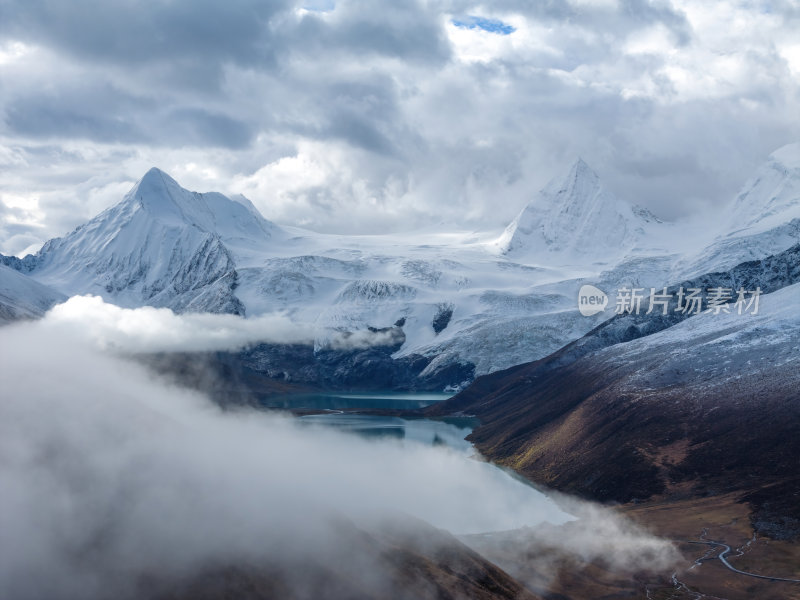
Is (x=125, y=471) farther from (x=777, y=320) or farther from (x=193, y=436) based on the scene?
(x=777, y=320)

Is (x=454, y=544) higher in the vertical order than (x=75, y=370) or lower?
lower

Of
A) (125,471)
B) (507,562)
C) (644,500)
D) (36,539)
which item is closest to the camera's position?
(36,539)

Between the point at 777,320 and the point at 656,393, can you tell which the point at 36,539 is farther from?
the point at 777,320

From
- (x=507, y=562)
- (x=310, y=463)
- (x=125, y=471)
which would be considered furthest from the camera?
(x=310, y=463)

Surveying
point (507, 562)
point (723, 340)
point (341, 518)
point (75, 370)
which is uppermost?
Result: point (723, 340)

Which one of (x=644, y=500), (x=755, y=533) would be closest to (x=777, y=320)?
(x=644, y=500)

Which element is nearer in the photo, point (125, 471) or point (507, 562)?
point (125, 471)

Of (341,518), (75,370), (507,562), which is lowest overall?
(507,562)

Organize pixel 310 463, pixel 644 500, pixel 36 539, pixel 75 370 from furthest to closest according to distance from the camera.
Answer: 1. pixel 310 463
2. pixel 644 500
3. pixel 75 370
4. pixel 36 539

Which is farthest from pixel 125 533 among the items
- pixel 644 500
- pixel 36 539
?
pixel 644 500
